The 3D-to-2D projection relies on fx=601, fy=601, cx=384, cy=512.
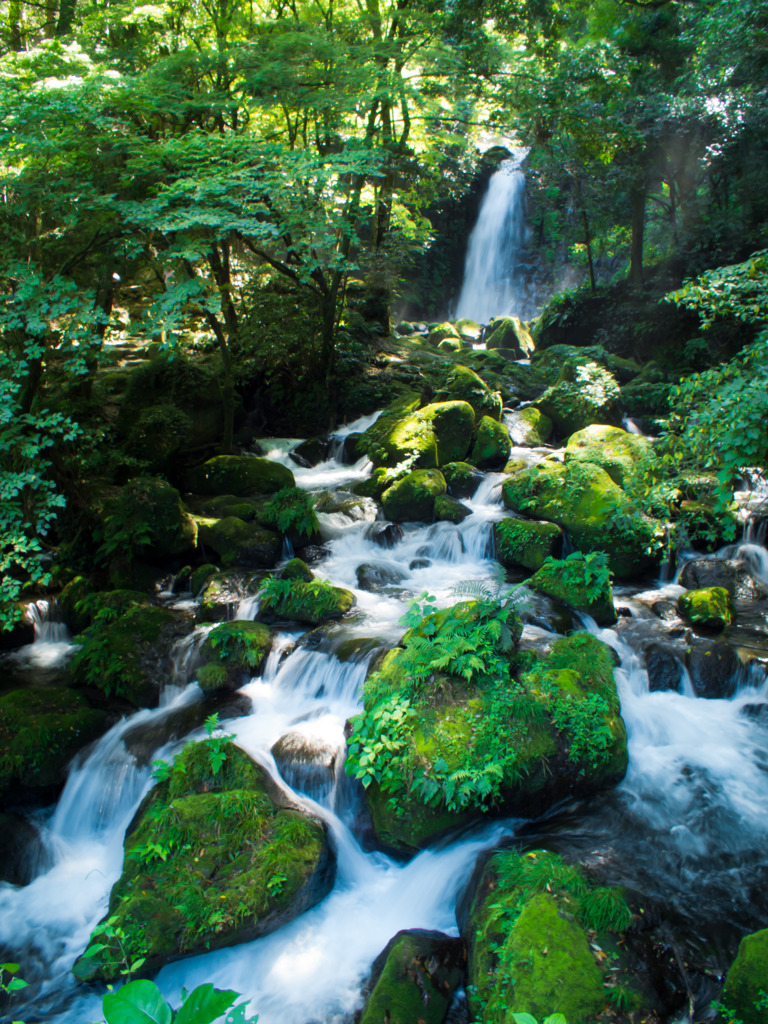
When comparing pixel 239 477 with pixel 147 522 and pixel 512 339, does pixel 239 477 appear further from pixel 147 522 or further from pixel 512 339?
pixel 512 339

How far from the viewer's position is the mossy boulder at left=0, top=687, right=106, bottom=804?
18.2ft

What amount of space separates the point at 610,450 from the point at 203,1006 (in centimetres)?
1063

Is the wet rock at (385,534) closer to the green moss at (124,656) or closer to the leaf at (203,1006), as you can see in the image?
the green moss at (124,656)

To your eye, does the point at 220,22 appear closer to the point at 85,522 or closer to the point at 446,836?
the point at 85,522

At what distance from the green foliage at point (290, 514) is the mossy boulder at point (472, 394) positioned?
4964 millimetres

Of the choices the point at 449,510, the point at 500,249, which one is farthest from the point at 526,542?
the point at 500,249

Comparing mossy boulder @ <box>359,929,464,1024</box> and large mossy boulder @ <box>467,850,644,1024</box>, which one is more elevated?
large mossy boulder @ <box>467,850,644,1024</box>

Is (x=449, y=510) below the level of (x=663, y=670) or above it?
above

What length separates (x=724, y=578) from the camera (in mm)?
8500

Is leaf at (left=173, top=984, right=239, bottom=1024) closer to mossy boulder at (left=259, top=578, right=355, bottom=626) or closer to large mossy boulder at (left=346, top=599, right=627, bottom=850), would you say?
large mossy boulder at (left=346, top=599, right=627, bottom=850)

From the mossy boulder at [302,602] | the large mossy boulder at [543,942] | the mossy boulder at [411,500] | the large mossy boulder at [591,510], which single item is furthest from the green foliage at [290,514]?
the large mossy boulder at [543,942]

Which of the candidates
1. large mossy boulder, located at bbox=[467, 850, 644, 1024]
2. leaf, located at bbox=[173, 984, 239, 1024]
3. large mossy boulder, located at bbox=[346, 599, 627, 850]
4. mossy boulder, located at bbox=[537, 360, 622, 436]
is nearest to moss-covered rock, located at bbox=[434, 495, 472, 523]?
large mossy boulder, located at bbox=[346, 599, 627, 850]

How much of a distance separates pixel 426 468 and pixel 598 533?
3.69m

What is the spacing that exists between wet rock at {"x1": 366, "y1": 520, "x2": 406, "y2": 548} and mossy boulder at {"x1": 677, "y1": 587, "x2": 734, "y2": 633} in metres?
4.38
